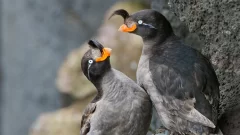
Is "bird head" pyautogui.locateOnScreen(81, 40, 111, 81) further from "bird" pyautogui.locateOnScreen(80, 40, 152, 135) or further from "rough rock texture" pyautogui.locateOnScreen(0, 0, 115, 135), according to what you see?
"rough rock texture" pyautogui.locateOnScreen(0, 0, 115, 135)

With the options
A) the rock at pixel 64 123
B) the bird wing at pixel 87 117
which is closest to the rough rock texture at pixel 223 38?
the bird wing at pixel 87 117

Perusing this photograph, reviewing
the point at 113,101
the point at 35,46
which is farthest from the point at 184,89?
the point at 35,46

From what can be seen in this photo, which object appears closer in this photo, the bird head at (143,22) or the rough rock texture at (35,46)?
the bird head at (143,22)

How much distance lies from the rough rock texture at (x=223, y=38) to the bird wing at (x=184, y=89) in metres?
0.35

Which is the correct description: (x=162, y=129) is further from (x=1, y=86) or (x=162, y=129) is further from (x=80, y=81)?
(x=1, y=86)

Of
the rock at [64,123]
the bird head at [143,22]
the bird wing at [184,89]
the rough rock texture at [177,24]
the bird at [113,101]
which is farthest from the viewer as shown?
the rock at [64,123]

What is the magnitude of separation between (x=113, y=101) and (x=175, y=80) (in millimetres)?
417

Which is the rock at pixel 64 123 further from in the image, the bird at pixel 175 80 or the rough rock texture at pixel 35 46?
the bird at pixel 175 80

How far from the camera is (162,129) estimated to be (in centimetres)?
529

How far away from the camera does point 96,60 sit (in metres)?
4.82

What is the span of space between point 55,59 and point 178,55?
5502 millimetres

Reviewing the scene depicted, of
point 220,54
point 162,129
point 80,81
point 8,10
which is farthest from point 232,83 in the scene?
point 8,10

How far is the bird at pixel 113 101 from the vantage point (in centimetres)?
484

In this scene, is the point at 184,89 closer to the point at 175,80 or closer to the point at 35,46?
the point at 175,80
